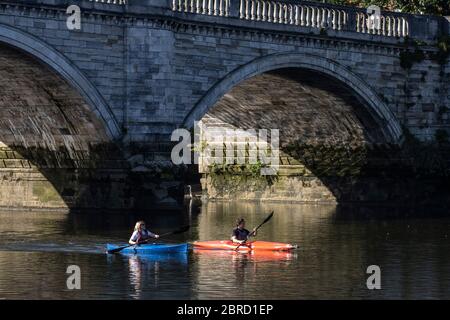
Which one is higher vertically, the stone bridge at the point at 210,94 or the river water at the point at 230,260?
the stone bridge at the point at 210,94

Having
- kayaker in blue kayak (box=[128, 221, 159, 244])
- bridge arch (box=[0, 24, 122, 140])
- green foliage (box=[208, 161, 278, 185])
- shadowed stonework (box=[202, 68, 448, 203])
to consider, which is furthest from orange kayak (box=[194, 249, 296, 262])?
green foliage (box=[208, 161, 278, 185])

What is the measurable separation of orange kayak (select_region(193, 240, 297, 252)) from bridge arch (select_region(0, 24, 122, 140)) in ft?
30.5

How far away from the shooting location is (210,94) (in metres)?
53.4

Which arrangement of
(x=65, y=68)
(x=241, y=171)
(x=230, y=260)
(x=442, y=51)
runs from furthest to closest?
(x=241, y=171) → (x=442, y=51) → (x=65, y=68) → (x=230, y=260)

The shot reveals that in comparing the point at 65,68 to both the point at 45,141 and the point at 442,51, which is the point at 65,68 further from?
the point at 442,51

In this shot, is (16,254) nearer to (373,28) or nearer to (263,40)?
(263,40)

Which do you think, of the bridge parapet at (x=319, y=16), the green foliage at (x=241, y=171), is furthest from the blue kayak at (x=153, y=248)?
the green foliage at (x=241, y=171)

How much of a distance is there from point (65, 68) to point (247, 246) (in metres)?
10.8

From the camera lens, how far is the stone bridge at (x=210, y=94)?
49688 millimetres

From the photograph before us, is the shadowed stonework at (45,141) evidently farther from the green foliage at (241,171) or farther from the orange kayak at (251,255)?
the green foliage at (241,171)

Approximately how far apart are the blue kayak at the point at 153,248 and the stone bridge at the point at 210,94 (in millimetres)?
9656

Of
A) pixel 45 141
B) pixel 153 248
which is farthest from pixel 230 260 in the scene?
pixel 45 141

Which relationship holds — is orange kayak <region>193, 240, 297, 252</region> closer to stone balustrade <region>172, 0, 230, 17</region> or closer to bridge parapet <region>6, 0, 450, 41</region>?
bridge parapet <region>6, 0, 450, 41</region>

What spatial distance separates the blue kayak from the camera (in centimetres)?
3991
